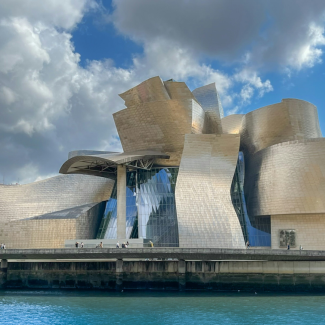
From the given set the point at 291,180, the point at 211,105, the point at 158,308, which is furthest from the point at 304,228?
the point at 158,308

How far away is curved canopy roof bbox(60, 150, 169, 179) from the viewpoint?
120 feet

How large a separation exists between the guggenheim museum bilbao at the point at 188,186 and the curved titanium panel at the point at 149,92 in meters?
0.09

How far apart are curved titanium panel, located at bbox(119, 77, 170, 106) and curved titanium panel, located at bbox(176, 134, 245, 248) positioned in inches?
210

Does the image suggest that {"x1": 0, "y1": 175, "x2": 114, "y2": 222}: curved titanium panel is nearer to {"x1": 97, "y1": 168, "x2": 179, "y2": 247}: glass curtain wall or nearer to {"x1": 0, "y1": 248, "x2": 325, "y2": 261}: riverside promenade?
{"x1": 97, "y1": 168, "x2": 179, "y2": 247}: glass curtain wall

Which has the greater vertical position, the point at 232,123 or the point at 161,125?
the point at 232,123

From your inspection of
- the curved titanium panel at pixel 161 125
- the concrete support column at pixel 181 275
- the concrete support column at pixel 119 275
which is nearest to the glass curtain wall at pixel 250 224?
the curved titanium panel at pixel 161 125

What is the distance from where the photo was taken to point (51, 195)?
44344mm

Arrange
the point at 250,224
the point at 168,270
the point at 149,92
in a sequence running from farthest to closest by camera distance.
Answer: the point at 250,224
the point at 149,92
the point at 168,270

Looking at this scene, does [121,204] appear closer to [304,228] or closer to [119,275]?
[119,275]

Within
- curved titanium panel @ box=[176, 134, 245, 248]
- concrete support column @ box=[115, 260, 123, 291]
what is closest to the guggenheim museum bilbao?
curved titanium panel @ box=[176, 134, 245, 248]

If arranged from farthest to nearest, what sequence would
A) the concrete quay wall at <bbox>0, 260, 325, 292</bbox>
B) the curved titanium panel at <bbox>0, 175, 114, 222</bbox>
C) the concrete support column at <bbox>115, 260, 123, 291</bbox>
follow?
1. the curved titanium panel at <bbox>0, 175, 114, 222</bbox>
2. the concrete support column at <bbox>115, 260, 123, 291</bbox>
3. the concrete quay wall at <bbox>0, 260, 325, 292</bbox>

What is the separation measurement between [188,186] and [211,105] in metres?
11.3

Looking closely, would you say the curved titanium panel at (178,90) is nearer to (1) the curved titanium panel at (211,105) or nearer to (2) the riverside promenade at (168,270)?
(1) the curved titanium panel at (211,105)

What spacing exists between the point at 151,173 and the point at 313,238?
51.6ft
